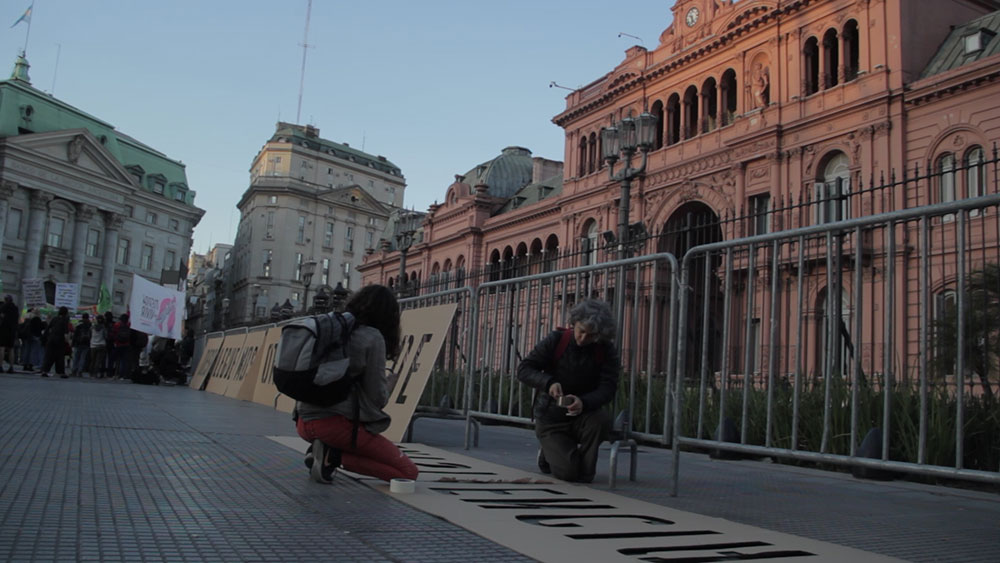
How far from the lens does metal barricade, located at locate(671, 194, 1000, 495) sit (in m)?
3.78

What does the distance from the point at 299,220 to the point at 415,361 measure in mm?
72507

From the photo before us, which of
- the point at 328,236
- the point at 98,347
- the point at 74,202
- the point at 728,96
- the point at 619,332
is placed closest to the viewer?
the point at 619,332

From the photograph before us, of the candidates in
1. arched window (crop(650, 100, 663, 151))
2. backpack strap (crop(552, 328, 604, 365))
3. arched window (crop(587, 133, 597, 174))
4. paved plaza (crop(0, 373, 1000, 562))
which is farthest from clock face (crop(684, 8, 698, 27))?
backpack strap (crop(552, 328, 604, 365))

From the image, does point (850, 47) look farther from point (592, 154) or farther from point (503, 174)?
point (503, 174)

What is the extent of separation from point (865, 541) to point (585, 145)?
3267 centimetres

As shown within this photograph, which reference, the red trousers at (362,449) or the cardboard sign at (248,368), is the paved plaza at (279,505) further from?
the cardboard sign at (248,368)

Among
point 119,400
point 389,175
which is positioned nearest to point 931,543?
point 119,400

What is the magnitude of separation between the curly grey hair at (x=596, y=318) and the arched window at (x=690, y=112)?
25334mm

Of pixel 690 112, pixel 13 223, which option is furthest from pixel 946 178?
pixel 13 223

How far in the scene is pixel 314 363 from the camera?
172 inches

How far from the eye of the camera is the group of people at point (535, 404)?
14.7 feet

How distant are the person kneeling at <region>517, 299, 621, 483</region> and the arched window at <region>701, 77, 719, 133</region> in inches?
970

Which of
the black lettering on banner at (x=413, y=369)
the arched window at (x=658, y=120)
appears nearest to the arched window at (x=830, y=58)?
the arched window at (x=658, y=120)

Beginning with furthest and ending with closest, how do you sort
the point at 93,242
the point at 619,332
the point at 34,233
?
the point at 93,242, the point at 34,233, the point at 619,332
